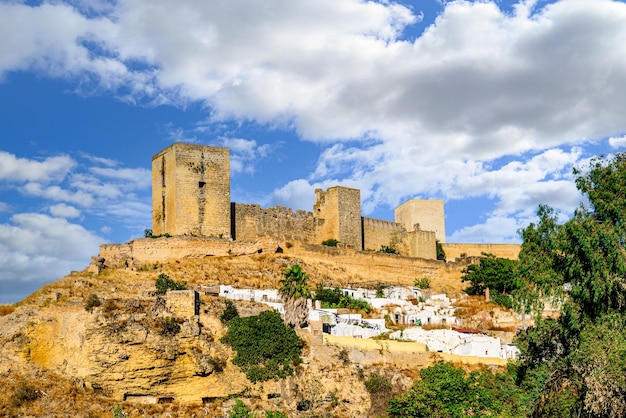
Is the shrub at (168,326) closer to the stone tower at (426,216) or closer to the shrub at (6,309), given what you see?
the shrub at (6,309)

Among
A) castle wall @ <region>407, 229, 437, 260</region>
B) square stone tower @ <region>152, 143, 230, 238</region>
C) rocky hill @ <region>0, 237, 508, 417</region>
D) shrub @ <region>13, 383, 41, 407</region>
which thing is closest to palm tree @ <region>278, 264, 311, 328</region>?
rocky hill @ <region>0, 237, 508, 417</region>

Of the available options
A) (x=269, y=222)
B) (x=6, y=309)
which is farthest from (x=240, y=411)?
(x=269, y=222)

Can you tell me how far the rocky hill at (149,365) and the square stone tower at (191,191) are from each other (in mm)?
10598

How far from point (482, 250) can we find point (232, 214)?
719 inches

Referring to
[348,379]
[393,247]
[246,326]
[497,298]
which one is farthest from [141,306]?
[393,247]

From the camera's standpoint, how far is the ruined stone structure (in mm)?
38156

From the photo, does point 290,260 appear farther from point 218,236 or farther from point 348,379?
point 348,379

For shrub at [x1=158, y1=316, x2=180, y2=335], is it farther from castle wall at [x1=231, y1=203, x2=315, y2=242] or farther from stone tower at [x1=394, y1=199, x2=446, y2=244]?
stone tower at [x1=394, y1=199, x2=446, y2=244]

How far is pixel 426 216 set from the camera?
5491 cm

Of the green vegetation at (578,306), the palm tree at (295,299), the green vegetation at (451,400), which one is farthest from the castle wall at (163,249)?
the green vegetation at (578,306)

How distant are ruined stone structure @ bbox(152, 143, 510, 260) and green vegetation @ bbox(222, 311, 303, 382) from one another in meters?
12.3

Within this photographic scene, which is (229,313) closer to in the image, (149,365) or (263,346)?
(263,346)

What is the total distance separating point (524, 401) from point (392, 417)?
4.95 metres

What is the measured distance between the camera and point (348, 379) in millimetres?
25484
